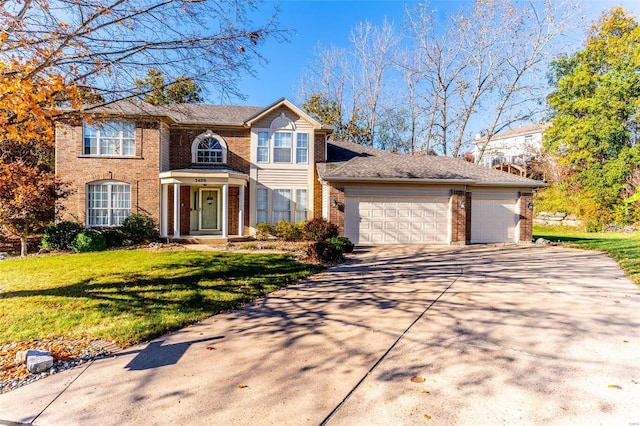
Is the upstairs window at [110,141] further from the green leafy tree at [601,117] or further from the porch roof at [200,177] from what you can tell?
the green leafy tree at [601,117]

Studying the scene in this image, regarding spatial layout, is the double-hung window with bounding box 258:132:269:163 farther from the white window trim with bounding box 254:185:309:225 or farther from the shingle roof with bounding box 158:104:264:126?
the white window trim with bounding box 254:185:309:225

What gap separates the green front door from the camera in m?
16.7

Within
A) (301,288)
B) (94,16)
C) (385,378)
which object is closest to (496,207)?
(301,288)

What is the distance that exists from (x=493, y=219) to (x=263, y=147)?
1087 centimetres

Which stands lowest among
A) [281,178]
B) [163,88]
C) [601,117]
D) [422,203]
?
[422,203]

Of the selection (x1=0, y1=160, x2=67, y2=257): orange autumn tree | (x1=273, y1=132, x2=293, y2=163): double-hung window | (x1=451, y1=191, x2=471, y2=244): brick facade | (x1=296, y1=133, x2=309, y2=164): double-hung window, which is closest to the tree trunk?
(x1=0, y1=160, x2=67, y2=257): orange autumn tree

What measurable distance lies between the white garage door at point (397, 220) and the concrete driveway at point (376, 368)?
8031 mm

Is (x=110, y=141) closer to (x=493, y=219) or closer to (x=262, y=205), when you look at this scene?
(x=262, y=205)

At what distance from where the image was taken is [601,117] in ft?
80.4

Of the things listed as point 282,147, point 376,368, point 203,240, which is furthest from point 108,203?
point 376,368

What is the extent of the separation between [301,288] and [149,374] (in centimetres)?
406

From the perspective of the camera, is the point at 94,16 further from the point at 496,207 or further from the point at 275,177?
the point at 496,207

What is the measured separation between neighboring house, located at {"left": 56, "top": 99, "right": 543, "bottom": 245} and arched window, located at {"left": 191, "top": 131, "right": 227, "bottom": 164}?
45 mm

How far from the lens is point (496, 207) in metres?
16.2
